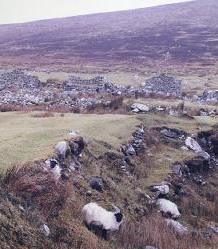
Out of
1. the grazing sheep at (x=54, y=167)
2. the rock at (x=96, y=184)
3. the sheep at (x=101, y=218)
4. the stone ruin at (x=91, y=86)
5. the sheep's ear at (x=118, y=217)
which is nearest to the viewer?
the sheep at (x=101, y=218)

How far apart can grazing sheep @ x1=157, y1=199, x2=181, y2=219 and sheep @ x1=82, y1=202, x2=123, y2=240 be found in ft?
10.4

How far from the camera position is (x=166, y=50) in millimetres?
104312

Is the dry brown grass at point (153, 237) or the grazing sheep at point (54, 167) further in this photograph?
the grazing sheep at point (54, 167)

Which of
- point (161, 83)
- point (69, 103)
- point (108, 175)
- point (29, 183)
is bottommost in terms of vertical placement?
point (161, 83)

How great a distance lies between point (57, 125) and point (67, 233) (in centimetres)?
965

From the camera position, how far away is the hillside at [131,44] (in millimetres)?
90625

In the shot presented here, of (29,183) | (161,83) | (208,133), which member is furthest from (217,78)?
(29,183)

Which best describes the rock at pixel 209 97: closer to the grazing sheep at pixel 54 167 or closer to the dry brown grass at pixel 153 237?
the dry brown grass at pixel 153 237

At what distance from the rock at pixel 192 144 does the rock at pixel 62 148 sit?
8.91 metres

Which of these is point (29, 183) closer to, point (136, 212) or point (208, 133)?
point (136, 212)

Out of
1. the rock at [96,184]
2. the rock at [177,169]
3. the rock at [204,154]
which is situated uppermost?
the rock at [96,184]

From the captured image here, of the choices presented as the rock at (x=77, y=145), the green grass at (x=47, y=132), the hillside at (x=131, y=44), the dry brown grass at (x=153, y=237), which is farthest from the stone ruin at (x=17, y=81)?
the dry brown grass at (x=153, y=237)

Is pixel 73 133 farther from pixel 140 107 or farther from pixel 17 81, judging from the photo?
pixel 17 81

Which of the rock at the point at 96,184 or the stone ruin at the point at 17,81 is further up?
the rock at the point at 96,184
